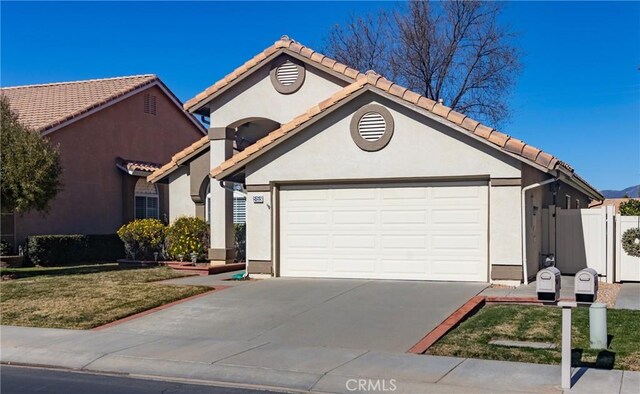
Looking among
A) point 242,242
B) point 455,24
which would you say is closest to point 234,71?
point 242,242

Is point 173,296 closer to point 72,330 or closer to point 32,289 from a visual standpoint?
point 72,330

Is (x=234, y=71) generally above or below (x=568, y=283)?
above

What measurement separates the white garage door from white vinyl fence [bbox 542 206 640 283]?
290 centimetres

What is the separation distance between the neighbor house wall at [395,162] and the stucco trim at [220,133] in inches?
126

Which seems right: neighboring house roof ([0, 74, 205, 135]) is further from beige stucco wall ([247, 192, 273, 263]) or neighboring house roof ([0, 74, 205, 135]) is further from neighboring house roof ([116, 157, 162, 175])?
beige stucco wall ([247, 192, 273, 263])

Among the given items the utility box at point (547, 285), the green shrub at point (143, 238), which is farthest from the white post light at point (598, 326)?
the green shrub at point (143, 238)

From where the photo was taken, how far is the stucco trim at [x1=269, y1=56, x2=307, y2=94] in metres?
19.2

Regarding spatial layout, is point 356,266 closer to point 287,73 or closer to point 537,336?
point 287,73

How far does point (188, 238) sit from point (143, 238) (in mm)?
1726

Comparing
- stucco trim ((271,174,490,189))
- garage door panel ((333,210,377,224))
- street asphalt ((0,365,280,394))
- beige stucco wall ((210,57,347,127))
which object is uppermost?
beige stucco wall ((210,57,347,127))

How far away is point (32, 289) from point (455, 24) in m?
23.9

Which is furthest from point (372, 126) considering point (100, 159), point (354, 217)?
point (100, 159)

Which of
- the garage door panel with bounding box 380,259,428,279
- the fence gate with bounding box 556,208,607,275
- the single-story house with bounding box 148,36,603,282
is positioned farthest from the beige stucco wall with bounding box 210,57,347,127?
the fence gate with bounding box 556,208,607,275

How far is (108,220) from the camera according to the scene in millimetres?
26609
